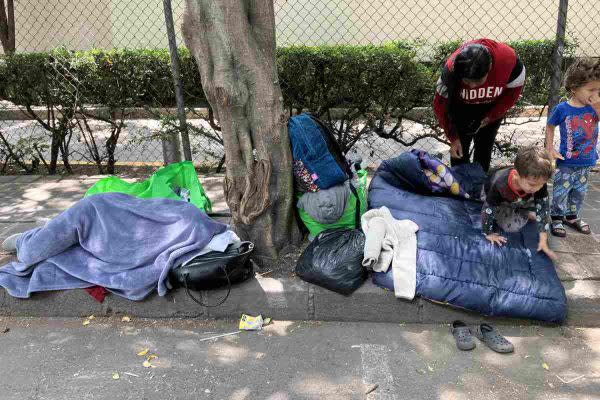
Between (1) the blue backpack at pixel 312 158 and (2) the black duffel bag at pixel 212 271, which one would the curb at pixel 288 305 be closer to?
(2) the black duffel bag at pixel 212 271

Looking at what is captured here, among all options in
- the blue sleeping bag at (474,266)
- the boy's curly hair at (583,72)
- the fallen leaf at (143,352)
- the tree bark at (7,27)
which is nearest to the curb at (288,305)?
the blue sleeping bag at (474,266)

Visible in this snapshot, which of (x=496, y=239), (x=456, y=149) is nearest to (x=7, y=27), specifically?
(x=456, y=149)

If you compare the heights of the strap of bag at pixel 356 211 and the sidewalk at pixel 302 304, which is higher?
the strap of bag at pixel 356 211

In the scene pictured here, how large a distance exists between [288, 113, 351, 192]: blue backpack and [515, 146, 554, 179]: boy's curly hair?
3.59ft

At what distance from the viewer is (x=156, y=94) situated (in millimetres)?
5105

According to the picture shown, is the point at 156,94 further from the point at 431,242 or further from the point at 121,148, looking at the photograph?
the point at 431,242

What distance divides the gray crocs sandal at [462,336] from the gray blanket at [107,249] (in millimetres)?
1573

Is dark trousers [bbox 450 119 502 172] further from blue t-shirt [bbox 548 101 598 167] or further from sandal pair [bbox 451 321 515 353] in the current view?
sandal pair [bbox 451 321 515 353]

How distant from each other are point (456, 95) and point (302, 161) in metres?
1.26

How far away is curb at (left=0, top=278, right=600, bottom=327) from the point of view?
9.82 feet

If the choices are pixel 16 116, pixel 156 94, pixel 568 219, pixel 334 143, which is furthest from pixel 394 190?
pixel 16 116

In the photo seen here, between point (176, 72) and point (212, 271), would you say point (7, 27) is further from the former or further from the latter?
point (212, 271)

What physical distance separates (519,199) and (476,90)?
2.88 ft

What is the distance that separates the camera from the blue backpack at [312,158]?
3340mm
